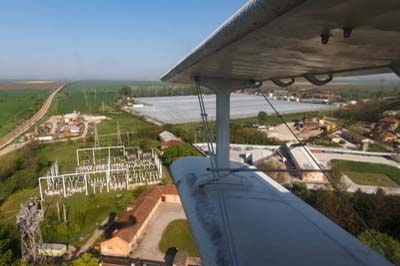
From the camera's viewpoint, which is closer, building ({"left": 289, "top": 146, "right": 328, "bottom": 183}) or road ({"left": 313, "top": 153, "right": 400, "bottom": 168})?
building ({"left": 289, "top": 146, "right": 328, "bottom": 183})

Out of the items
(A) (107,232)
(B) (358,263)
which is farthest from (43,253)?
(B) (358,263)

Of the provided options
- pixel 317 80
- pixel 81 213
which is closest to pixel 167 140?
pixel 81 213

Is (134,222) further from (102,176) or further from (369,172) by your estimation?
(369,172)

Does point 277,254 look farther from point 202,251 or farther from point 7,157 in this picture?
point 7,157

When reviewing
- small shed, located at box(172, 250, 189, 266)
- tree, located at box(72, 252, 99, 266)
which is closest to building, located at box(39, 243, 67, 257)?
tree, located at box(72, 252, 99, 266)

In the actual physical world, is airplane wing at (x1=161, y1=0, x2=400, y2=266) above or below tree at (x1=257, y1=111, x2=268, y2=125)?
above

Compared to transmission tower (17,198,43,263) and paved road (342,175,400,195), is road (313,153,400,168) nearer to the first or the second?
paved road (342,175,400,195)

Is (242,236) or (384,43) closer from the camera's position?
(384,43)
